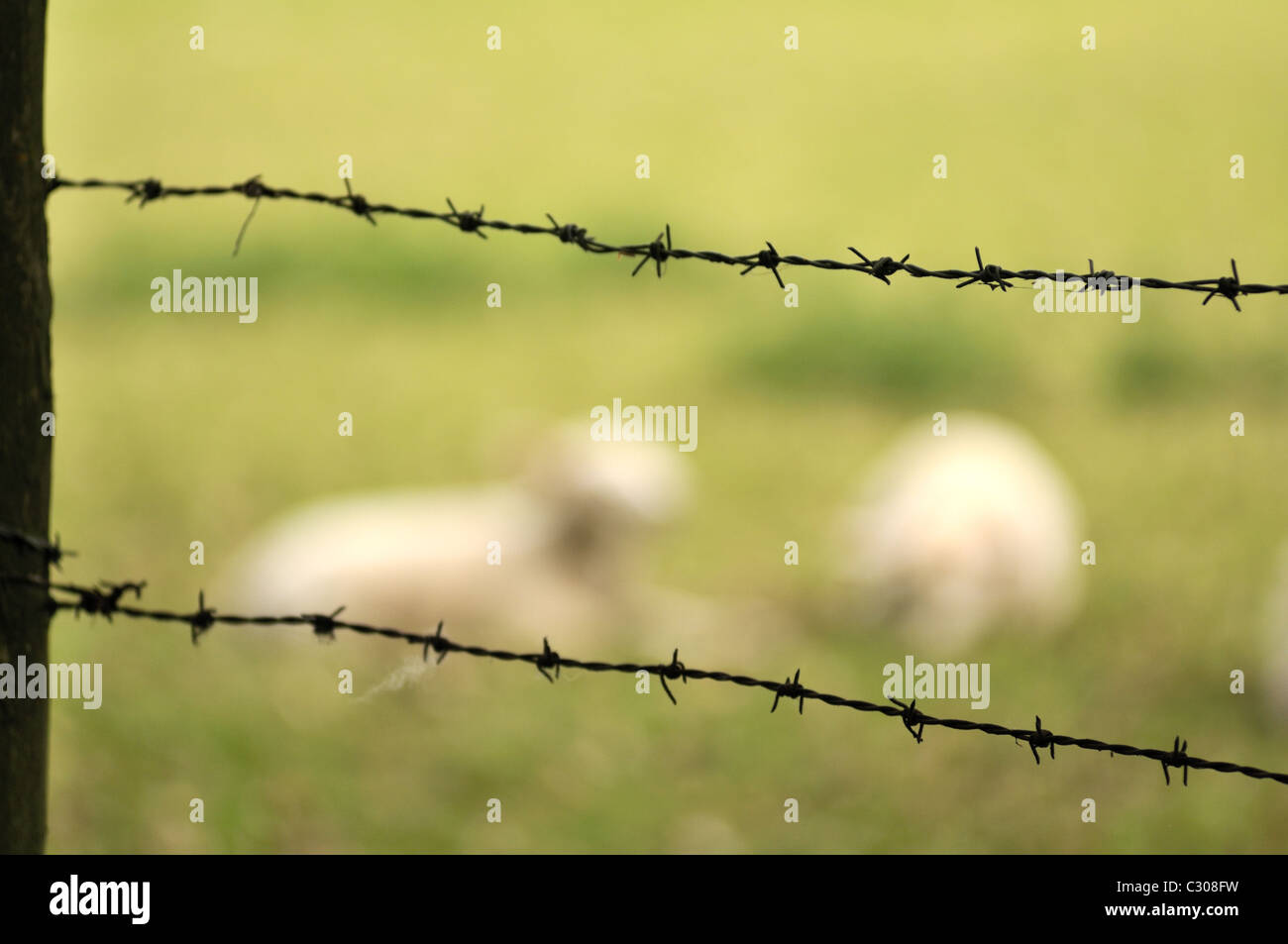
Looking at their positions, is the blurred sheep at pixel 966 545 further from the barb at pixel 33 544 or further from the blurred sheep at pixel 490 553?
the barb at pixel 33 544

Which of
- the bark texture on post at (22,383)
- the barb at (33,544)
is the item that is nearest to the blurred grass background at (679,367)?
the bark texture on post at (22,383)

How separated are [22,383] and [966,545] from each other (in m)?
4.26

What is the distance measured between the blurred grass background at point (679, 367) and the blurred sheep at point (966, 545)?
227 mm

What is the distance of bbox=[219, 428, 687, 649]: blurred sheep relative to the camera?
5148 mm

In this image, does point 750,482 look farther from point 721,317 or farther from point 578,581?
point 721,317

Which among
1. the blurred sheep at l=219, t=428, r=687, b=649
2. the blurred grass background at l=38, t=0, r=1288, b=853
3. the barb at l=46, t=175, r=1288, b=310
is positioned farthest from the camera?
the blurred sheep at l=219, t=428, r=687, b=649

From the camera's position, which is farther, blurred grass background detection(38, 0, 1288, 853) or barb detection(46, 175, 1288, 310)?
blurred grass background detection(38, 0, 1288, 853)

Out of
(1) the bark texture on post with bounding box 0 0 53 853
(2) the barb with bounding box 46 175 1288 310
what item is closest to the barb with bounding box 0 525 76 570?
(1) the bark texture on post with bounding box 0 0 53 853

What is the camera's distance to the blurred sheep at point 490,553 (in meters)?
5.15

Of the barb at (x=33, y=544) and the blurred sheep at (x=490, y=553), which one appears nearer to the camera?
the barb at (x=33, y=544)

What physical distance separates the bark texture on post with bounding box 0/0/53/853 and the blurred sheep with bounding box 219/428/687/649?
286 centimetres

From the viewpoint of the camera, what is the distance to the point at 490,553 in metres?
5.46

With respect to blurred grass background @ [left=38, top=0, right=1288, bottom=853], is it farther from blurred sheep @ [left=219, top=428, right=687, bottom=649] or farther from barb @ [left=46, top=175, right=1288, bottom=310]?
barb @ [left=46, top=175, right=1288, bottom=310]

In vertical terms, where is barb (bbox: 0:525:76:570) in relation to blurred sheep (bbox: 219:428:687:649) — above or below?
below
